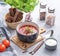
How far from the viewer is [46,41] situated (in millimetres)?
1163

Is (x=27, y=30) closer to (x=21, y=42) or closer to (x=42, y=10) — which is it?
(x=21, y=42)

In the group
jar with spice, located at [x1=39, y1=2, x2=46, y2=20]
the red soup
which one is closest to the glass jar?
jar with spice, located at [x1=39, y1=2, x2=46, y2=20]

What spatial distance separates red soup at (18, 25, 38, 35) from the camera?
1.15m

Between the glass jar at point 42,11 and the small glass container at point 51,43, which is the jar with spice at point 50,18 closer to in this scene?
the glass jar at point 42,11

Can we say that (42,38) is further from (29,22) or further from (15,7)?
(15,7)

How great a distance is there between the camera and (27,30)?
3.79 ft

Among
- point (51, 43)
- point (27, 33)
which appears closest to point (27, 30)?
point (27, 33)

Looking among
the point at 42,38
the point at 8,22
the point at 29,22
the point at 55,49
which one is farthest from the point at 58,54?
the point at 8,22

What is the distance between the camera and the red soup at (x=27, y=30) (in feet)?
3.78

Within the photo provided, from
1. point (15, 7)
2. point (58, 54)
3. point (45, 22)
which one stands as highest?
point (15, 7)

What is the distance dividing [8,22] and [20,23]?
89mm

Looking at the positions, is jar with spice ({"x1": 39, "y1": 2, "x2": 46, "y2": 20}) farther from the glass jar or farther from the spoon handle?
the spoon handle

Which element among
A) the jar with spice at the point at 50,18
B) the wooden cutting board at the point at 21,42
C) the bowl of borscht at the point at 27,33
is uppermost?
the jar with spice at the point at 50,18

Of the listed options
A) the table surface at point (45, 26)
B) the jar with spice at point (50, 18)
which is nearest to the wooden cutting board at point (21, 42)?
the table surface at point (45, 26)
